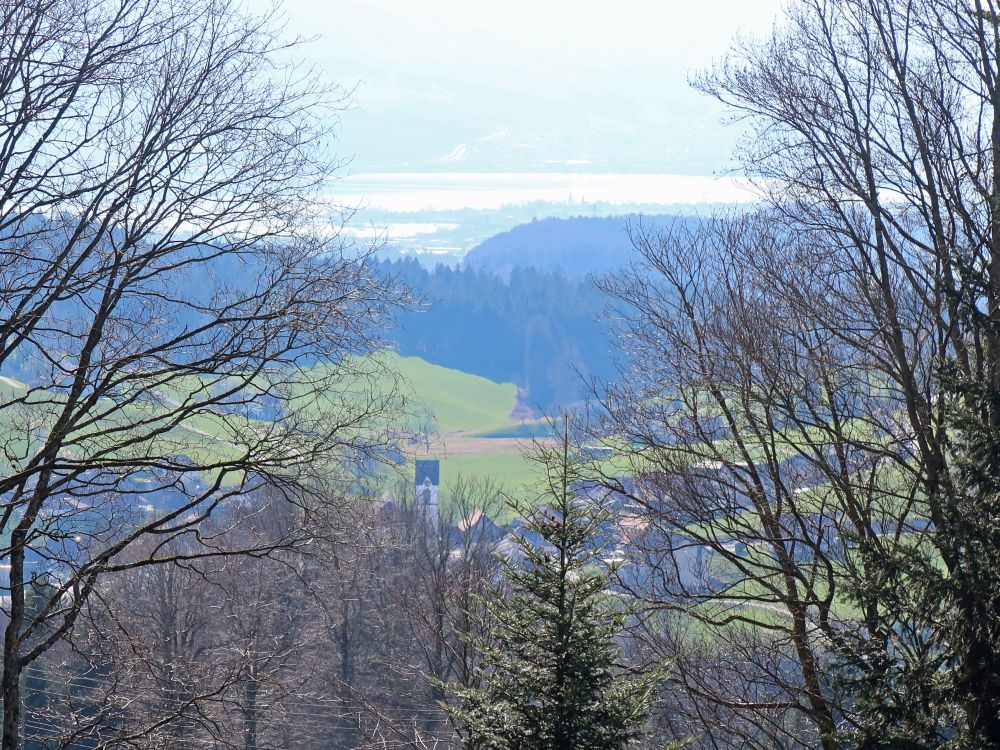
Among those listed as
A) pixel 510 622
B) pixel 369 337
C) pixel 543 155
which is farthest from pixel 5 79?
pixel 543 155

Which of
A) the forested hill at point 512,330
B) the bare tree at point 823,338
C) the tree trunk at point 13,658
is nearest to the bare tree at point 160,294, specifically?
the tree trunk at point 13,658

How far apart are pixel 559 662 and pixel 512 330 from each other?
114m

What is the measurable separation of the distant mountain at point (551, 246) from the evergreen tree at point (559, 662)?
14502 centimetres

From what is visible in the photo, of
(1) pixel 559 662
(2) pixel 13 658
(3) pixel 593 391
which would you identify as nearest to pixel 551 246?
(3) pixel 593 391

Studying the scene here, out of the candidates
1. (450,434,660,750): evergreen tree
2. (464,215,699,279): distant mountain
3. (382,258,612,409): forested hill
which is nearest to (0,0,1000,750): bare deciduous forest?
(450,434,660,750): evergreen tree

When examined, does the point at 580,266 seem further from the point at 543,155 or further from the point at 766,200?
the point at 766,200

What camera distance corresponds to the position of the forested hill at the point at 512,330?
11675cm

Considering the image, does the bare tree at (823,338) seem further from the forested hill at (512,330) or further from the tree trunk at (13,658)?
the forested hill at (512,330)

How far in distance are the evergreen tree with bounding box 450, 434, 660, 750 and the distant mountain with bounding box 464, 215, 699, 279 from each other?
476ft

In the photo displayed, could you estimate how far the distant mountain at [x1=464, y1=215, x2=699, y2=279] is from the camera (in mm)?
157250

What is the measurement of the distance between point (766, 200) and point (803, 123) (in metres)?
1.04

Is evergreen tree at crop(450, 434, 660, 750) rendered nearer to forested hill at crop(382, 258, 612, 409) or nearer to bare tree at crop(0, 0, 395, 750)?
bare tree at crop(0, 0, 395, 750)

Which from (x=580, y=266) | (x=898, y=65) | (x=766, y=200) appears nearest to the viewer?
(x=898, y=65)

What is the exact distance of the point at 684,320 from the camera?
11883mm
